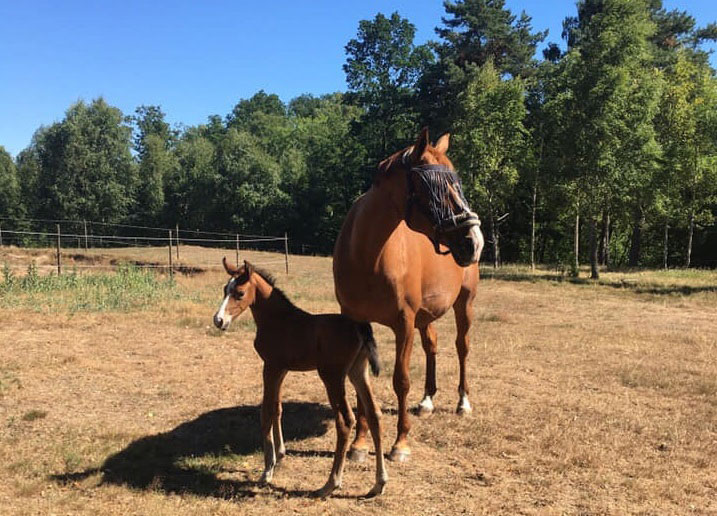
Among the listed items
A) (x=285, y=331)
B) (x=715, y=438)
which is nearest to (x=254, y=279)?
(x=285, y=331)

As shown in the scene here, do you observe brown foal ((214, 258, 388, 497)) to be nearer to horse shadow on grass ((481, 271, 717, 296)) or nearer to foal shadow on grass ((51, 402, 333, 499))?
foal shadow on grass ((51, 402, 333, 499))

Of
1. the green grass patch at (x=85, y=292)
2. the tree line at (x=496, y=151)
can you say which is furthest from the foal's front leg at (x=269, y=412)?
the tree line at (x=496, y=151)

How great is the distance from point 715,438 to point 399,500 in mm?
3654

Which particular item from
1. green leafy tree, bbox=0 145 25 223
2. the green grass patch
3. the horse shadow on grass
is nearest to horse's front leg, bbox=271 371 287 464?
the green grass patch

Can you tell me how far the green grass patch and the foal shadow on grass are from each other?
7.75m

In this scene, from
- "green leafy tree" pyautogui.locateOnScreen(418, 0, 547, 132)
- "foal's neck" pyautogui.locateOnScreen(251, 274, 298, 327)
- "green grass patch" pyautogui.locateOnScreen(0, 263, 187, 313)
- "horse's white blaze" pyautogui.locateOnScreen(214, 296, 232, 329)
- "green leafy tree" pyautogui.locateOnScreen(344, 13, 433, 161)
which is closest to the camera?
"horse's white blaze" pyautogui.locateOnScreen(214, 296, 232, 329)

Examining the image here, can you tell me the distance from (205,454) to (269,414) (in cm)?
112

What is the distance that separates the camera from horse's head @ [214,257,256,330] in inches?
152

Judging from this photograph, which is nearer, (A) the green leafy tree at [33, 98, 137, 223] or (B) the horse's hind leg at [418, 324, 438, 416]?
(B) the horse's hind leg at [418, 324, 438, 416]

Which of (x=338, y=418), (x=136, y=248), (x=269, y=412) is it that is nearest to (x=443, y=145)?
(x=338, y=418)

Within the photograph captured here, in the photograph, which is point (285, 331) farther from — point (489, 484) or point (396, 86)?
point (396, 86)

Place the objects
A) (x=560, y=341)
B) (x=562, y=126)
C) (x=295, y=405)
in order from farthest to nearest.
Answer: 1. (x=562, y=126)
2. (x=560, y=341)
3. (x=295, y=405)

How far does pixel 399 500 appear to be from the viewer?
12.7 feet

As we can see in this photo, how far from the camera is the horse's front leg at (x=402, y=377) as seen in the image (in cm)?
423
